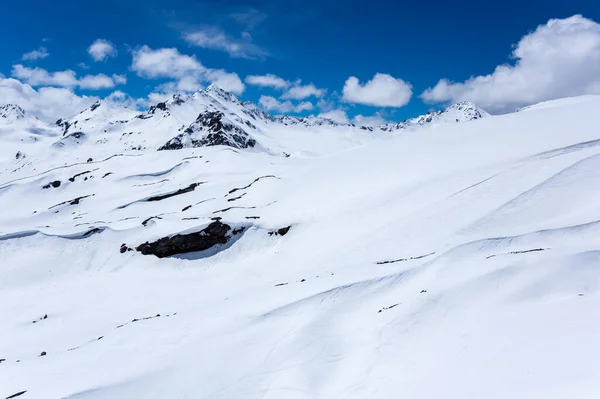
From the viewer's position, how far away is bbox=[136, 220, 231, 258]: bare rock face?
31.7m

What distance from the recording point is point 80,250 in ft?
114

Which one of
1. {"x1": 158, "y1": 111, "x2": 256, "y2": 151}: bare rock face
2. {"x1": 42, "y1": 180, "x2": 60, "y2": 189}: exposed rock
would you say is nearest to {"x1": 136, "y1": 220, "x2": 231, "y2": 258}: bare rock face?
{"x1": 42, "y1": 180, "x2": 60, "y2": 189}: exposed rock

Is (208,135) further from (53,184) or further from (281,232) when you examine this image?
(281,232)

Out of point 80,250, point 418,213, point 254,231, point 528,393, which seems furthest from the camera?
point 80,250

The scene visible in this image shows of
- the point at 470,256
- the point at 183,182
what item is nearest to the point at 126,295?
the point at 470,256

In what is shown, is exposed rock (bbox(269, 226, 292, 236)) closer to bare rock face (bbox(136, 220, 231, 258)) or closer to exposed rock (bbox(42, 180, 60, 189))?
bare rock face (bbox(136, 220, 231, 258))

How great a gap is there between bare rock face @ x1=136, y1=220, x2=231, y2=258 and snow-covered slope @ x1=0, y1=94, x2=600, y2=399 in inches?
4.2

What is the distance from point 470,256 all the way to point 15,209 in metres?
68.9

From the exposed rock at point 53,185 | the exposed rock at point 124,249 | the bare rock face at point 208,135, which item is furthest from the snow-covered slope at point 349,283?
the bare rock face at point 208,135

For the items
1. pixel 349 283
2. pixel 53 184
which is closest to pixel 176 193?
pixel 53 184

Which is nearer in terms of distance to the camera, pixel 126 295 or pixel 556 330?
pixel 556 330

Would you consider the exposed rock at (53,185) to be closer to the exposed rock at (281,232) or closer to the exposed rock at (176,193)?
the exposed rock at (176,193)

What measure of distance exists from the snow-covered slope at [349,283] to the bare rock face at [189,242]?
11cm

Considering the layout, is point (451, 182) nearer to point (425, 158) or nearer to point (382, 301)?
point (425, 158)
